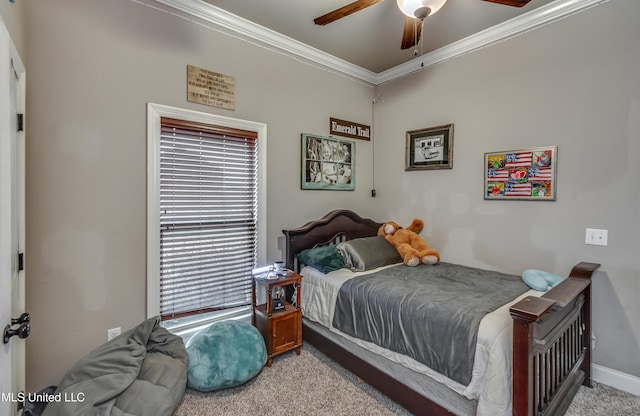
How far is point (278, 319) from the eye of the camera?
238 cm

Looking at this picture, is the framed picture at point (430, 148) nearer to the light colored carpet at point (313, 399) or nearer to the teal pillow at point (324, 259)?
the teal pillow at point (324, 259)

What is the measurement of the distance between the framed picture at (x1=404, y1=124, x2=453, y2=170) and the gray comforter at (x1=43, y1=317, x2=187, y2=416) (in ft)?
9.38

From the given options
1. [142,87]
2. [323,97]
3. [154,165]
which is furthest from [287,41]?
[154,165]

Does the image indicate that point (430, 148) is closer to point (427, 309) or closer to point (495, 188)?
point (495, 188)

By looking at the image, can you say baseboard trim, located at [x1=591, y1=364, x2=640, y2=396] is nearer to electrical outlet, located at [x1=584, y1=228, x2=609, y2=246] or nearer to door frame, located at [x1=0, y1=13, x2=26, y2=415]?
electrical outlet, located at [x1=584, y1=228, x2=609, y2=246]

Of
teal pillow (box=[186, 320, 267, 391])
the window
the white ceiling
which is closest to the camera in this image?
teal pillow (box=[186, 320, 267, 391])

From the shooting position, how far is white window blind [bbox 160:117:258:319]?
Result: 2328mm

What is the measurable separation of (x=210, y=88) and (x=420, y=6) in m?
1.71

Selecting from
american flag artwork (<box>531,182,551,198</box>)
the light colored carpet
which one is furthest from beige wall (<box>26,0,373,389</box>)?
american flag artwork (<box>531,182,551,198</box>)

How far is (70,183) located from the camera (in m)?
1.94

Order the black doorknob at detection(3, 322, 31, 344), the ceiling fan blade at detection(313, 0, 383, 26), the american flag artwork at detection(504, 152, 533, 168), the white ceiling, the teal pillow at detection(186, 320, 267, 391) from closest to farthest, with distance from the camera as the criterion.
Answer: the black doorknob at detection(3, 322, 31, 344) → the ceiling fan blade at detection(313, 0, 383, 26) → the teal pillow at detection(186, 320, 267, 391) → the white ceiling → the american flag artwork at detection(504, 152, 533, 168)

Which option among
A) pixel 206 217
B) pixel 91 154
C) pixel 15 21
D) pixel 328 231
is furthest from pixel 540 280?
pixel 15 21

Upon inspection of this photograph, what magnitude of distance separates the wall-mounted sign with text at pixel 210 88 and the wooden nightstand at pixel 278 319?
150cm

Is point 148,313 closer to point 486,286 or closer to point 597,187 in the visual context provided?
point 486,286
